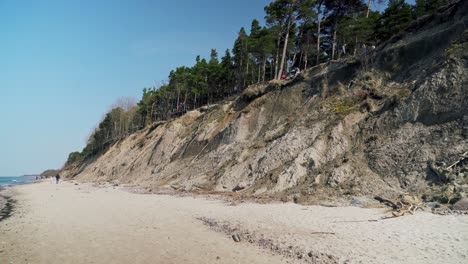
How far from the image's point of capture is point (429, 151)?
14.4 metres

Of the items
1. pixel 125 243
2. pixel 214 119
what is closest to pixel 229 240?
pixel 125 243

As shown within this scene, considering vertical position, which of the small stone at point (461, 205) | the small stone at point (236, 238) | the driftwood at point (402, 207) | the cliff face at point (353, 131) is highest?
the cliff face at point (353, 131)

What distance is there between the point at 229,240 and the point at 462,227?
7.19m

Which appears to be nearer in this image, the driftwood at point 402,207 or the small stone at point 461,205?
the small stone at point 461,205

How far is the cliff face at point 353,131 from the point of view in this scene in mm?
14672

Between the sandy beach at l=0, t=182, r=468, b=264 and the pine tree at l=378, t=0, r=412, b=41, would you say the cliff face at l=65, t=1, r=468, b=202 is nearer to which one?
the sandy beach at l=0, t=182, r=468, b=264

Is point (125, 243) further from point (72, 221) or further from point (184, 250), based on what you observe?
point (72, 221)

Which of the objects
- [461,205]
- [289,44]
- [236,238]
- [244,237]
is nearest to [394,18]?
[289,44]

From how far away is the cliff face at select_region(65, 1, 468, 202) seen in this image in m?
14.7

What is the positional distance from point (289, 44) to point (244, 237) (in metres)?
35.5

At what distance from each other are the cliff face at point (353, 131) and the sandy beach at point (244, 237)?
3707 mm

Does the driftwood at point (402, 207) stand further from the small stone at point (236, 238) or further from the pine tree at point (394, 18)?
the pine tree at point (394, 18)

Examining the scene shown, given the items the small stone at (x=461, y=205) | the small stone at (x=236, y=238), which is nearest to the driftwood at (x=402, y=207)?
the small stone at (x=461, y=205)

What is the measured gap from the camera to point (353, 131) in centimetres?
1919
